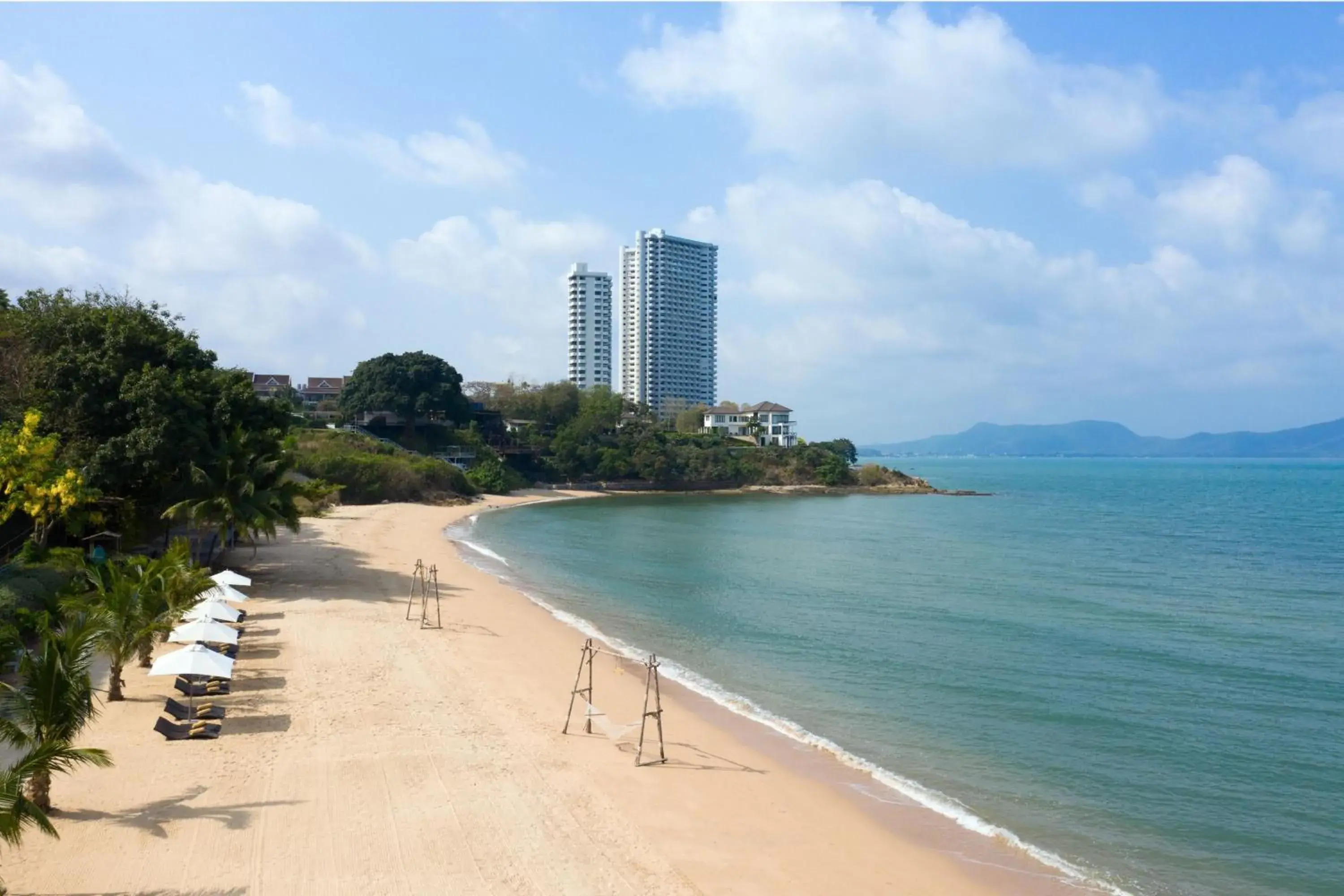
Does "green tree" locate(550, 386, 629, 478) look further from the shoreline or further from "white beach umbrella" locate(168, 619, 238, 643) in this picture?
"white beach umbrella" locate(168, 619, 238, 643)

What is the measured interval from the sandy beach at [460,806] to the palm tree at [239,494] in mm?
6951

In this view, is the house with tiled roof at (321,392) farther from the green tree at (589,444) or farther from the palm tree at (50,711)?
the palm tree at (50,711)

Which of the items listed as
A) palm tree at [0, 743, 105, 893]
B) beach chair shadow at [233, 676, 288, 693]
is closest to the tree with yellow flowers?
beach chair shadow at [233, 676, 288, 693]

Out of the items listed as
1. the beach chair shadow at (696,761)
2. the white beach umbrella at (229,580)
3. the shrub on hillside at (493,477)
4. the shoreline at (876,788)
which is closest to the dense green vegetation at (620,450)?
the shrub on hillside at (493,477)

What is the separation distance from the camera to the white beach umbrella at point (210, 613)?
1681cm

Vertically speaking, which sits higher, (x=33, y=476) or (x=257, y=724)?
(x=33, y=476)

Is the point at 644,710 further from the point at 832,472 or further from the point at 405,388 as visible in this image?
the point at 832,472

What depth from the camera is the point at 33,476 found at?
19.5 metres

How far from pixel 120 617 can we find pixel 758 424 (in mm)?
113211

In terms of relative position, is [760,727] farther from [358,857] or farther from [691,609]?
[691,609]

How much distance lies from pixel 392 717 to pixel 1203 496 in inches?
3973

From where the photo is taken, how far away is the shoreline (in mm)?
11031

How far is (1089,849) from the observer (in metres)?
11.5

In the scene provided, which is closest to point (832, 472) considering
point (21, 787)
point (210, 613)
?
point (210, 613)
